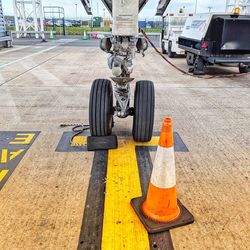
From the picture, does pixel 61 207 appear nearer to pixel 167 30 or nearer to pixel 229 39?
pixel 229 39

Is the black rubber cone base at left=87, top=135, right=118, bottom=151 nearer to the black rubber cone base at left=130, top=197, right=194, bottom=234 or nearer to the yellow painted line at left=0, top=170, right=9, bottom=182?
the yellow painted line at left=0, top=170, right=9, bottom=182

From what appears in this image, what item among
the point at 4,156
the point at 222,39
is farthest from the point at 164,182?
the point at 222,39

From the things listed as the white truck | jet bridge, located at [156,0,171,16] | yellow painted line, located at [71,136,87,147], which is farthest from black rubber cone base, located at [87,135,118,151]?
the white truck

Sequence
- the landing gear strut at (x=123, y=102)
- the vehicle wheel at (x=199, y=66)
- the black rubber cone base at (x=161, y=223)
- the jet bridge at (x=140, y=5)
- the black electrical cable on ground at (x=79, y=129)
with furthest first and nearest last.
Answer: the vehicle wheel at (x=199, y=66), the black electrical cable on ground at (x=79, y=129), the jet bridge at (x=140, y=5), the landing gear strut at (x=123, y=102), the black rubber cone base at (x=161, y=223)

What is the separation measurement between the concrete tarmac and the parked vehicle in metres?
2.04

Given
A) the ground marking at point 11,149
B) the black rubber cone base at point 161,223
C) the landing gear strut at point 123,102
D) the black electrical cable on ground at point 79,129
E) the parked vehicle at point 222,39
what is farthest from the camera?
the parked vehicle at point 222,39

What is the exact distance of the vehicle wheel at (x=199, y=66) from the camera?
854 centimetres

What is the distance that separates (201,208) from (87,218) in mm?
945

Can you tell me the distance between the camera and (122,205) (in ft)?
7.78

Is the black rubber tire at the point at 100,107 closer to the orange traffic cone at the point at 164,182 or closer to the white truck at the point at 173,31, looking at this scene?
the orange traffic cone at the point at 164,182

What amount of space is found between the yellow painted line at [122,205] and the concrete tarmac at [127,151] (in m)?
0.05

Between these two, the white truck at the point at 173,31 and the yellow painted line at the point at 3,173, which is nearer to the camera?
the yellow painted line at the point at 3,173

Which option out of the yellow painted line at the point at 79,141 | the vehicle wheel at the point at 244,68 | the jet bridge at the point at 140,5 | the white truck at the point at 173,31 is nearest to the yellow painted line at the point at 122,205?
the yellow painted line at the point at 79,141

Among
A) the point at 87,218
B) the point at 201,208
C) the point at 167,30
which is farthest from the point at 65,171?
the point at 167,30
